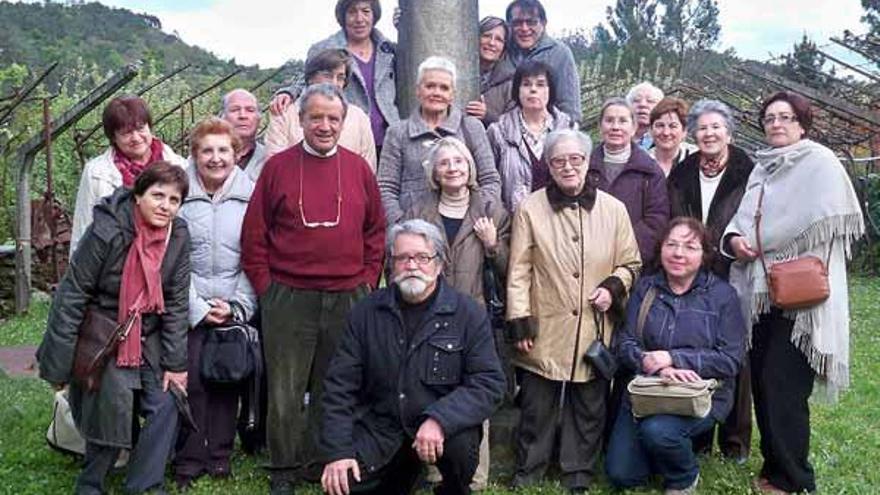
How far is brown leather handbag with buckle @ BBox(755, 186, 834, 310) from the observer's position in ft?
14.9

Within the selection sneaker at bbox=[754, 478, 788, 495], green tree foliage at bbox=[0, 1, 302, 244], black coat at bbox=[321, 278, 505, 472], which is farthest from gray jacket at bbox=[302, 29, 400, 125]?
green tree foliage at bbox=[0, 1, 302, 244]

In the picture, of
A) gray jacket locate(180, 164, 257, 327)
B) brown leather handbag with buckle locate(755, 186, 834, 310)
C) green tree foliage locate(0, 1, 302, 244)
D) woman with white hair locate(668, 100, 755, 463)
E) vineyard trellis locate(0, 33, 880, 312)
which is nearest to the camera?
brown leather handbag with buckle locate(755, 186, 834, 310)

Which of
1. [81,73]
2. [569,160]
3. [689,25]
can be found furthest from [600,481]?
[689,25]

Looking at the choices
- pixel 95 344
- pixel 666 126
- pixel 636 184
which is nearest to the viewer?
pixel 95 344

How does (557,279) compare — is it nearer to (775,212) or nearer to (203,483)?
(775,212)

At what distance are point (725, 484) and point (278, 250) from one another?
98.9 inches

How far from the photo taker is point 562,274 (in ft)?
15.9

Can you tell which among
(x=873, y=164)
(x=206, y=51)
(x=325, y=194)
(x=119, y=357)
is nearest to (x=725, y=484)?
(x=325, y=194)

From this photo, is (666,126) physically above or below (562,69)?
below

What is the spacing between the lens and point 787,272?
4.57 meters

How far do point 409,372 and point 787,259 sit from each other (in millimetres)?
1913

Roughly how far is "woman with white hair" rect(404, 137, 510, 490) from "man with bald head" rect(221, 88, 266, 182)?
1.03 meters

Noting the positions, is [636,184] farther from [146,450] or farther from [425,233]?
[146,450]

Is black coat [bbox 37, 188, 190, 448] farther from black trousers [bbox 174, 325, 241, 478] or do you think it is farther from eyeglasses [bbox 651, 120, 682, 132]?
eyeglasses [bbox 651, 120, 682, 132]
